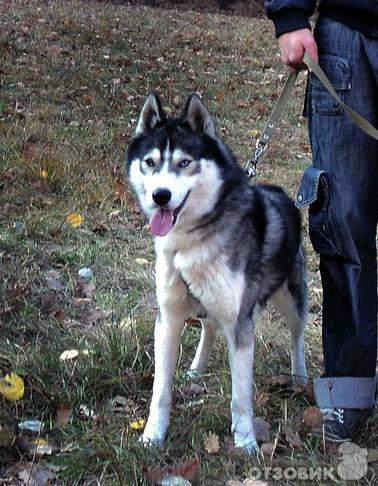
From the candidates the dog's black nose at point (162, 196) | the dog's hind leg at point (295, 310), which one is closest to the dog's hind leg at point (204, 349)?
the dog's hind leg at point (295, 310)

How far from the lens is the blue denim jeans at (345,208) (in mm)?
2533

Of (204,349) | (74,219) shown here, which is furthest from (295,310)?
(74,219)

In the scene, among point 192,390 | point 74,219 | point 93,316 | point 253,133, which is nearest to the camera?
point 192,390

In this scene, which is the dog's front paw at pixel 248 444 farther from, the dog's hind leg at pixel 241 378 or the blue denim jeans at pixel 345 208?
the blue denim jeans at pixel 345 208

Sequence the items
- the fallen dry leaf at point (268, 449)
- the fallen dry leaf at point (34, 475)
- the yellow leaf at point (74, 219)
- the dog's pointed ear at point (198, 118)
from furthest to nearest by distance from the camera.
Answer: the yellow leaf at point (74, 219)
the dog's pointed ear at point (198, 118)
the fallen dry leaf at point (268, 449)
the fallen dry leaf at point (34, 475)

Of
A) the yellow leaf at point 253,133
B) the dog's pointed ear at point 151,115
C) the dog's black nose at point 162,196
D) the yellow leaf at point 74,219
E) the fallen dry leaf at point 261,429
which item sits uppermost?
the dog's pointed ear at point 151,115

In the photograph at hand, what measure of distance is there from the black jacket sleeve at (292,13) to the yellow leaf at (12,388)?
1640 millimetres

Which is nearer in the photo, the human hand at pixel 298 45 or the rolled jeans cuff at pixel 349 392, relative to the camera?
the human hand at pixel 298 45

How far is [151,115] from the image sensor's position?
2.94m

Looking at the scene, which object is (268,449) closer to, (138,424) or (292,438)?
(292,438)

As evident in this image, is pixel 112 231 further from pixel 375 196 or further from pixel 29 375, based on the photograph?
pixel 375 196

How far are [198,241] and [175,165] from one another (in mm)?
299

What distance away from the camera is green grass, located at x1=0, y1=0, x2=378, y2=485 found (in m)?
2.64

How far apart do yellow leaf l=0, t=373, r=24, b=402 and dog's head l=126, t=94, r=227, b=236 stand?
80cm
